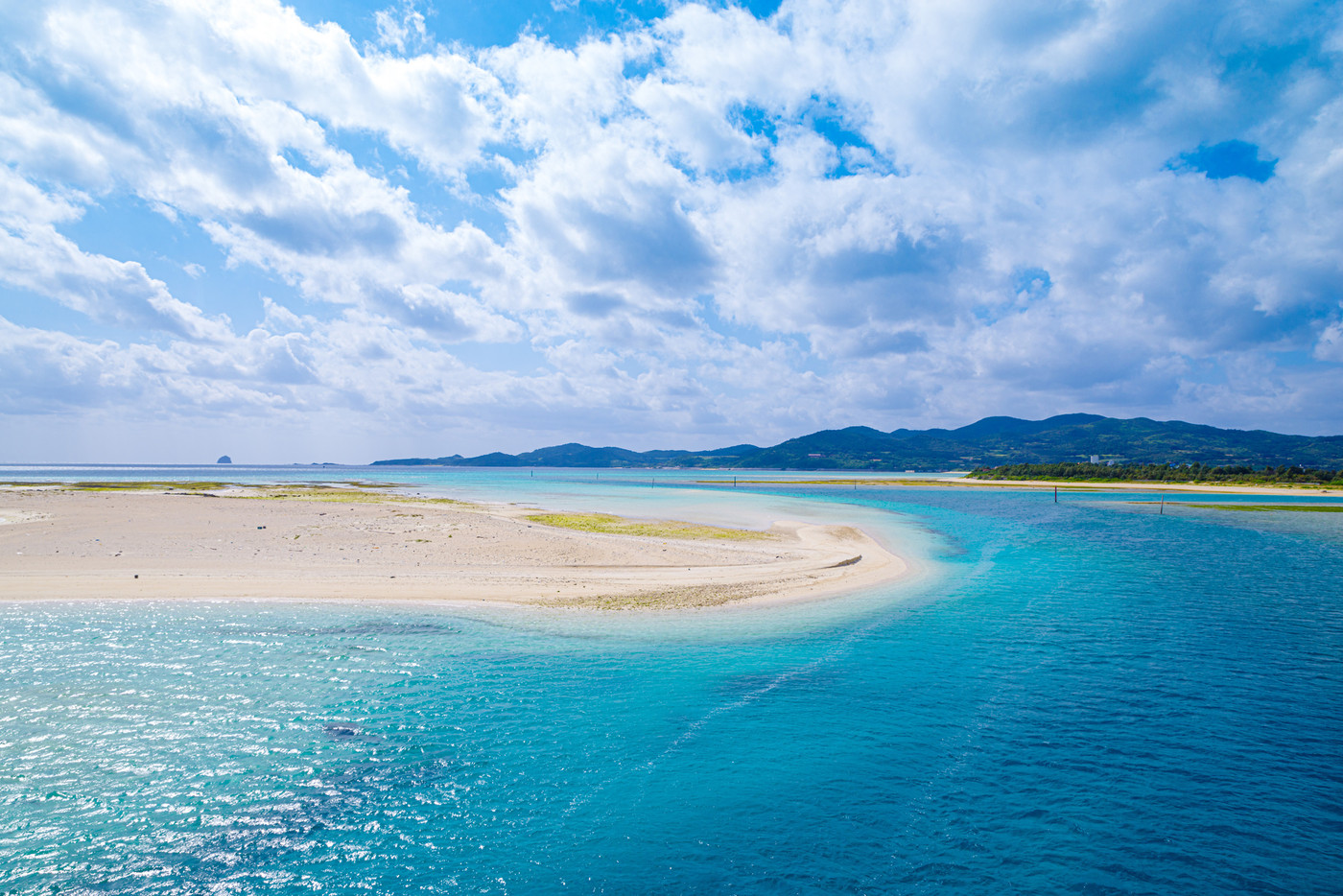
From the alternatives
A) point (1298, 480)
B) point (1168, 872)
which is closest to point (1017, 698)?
point (1168, 872)

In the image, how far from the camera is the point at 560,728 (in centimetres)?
1173

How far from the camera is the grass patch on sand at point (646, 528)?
41.6 meters

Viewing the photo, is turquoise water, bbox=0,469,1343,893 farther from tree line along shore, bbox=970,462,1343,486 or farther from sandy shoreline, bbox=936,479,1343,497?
tree line along shore, bbox=970,462,1343,486

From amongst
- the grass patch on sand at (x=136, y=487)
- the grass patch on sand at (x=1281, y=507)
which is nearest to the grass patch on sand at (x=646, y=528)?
the grass patch on sand at (x=136, y=487)

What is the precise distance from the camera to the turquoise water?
25.6 feet

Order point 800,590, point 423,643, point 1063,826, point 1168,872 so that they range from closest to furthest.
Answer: point 1168,872, point 1063,826, point 423,643, point 800,590

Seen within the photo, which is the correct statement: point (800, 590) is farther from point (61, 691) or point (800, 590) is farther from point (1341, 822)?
point (61, 691)

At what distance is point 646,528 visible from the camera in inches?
1775

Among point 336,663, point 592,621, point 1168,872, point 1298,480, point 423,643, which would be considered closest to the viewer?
point 1168,872

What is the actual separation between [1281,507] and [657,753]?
102 meters

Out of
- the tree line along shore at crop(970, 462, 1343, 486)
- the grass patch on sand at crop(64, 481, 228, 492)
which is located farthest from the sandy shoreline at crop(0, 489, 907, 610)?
the tree line along shore at crop(970, 462, 1343, 486)

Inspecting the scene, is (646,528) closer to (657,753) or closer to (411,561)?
(411,561)

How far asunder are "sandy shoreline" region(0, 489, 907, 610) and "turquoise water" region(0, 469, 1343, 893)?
2.87 metres

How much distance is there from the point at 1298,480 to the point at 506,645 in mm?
171840
